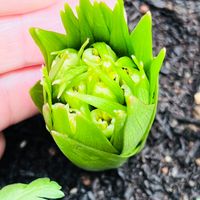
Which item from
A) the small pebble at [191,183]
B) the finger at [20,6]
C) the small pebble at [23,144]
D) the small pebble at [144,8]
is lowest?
the small pebble at [191,183]

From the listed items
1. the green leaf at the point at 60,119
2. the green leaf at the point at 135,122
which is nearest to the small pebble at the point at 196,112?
the green leaf at the point at 135,122

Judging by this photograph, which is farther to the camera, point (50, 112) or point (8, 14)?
point (8, 14)

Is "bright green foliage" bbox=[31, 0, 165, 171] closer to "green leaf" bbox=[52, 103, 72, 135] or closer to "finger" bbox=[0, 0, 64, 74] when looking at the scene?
"green leaf" bbox=[52, 103, 72, 135]

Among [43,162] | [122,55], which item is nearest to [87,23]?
[122,55]

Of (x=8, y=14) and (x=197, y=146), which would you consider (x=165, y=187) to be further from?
(x=8, y=14)

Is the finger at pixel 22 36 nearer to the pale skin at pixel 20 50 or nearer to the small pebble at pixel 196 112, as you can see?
the pale skin at pixel 20 50

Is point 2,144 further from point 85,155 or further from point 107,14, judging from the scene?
point 107,14
